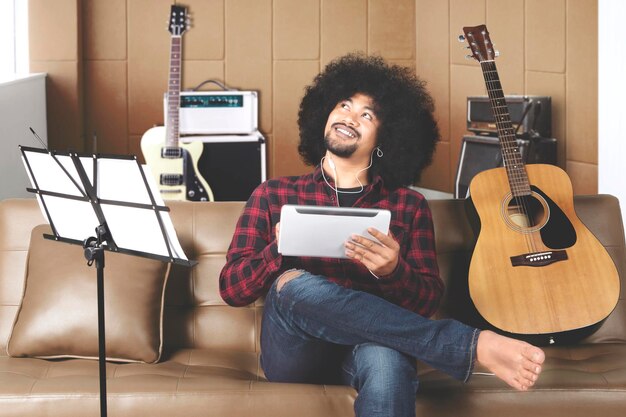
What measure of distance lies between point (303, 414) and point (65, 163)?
0.81 meters

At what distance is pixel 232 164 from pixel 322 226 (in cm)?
412

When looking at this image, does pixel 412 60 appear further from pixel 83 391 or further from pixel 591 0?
pixel 83 391

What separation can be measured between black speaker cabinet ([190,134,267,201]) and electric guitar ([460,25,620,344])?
3.43 meters

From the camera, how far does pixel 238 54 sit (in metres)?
6.46

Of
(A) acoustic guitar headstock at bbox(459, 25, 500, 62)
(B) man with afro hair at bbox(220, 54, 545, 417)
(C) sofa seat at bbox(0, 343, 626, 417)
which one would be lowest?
(C) sofa seat at bbox(0, 343, 626, 417)

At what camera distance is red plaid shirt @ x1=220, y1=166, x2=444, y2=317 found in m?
2.26

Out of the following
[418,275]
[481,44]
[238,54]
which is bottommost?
[418,275]

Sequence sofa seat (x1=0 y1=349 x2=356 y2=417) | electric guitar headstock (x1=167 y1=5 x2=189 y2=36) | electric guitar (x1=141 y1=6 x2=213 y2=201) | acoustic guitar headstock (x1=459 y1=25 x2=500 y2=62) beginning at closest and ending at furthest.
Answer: sofa seat (x1=0 y1=349 x2=356 y2=417) < acoustic guitar headstock (x1=459 y1=25 x2=500 y2=62) < electric guitar (x1=141 y1=6 x2=213 y2=201) < electric guitar headstock (x1=167 y1=5 x2=189 y2=36)

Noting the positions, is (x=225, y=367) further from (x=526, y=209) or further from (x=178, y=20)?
(x=178, y=20)

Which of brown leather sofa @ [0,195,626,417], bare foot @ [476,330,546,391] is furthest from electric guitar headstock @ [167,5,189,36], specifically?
bare foot @ [476,330,546,391]

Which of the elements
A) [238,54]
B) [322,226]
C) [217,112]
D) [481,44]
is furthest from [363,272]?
[238,54]

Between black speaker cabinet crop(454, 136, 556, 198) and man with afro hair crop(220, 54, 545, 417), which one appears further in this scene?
black speaker cabinet crop(454, 136, 556, 198)

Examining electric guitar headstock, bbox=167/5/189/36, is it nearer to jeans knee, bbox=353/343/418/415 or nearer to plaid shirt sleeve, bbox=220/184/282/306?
plaid shirt sleeve, bbox=220/184/282/306

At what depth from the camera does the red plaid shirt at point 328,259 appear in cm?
226
